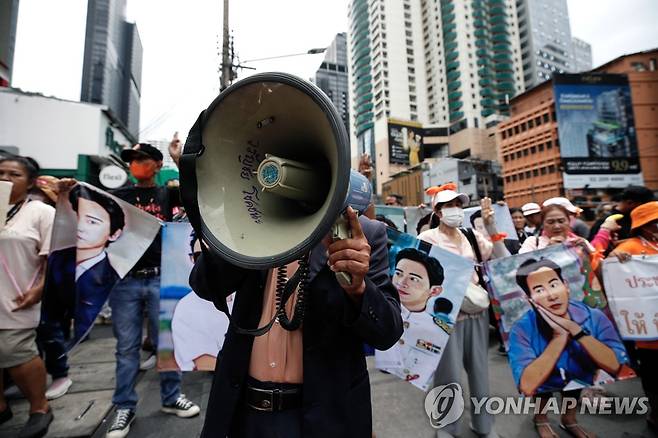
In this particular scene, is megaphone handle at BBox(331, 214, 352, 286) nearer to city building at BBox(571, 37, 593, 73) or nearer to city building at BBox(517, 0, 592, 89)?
city building at BBox(517, 0, 592, 89)

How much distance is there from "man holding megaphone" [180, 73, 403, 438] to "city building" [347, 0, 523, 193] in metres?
66.9

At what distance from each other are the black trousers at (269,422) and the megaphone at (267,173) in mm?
592

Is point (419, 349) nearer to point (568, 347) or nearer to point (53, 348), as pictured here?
point (568, 347)

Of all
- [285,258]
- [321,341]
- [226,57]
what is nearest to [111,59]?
[226,57]

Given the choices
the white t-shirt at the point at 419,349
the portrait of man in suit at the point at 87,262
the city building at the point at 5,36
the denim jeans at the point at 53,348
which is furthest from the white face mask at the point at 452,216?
the city building at the point at 5,36

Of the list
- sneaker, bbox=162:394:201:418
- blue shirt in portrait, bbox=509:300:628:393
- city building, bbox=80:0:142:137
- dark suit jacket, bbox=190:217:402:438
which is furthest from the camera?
city building, bbox=80:0:142:137

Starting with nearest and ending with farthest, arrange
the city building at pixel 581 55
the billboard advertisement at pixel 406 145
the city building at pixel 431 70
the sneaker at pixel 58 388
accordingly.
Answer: the sneaker at pixel 58 388 → the billboard advertisement at pixel 406 145 → the city building at pixel 431 70 → the city building at pixel 581 55

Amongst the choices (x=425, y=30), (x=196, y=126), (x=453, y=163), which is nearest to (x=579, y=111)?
(x=453, y=163)

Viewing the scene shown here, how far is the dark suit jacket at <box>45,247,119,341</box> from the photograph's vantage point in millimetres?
2629

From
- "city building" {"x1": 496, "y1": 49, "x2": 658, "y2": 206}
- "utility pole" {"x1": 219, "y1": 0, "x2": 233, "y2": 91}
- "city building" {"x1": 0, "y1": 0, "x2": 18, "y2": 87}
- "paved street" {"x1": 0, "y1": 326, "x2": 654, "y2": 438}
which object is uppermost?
"city building" {"x1": 496, "y1": 49, "x2": 658, "y2": 206}

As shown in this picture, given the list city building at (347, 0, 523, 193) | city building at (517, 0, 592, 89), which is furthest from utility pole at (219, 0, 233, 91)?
city building at (517, 0, 592, 89)

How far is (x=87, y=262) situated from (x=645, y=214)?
453 centimetres

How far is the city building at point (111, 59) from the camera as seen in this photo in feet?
99.1

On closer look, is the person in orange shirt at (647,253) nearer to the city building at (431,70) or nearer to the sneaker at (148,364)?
the sneaker at (148,364)
